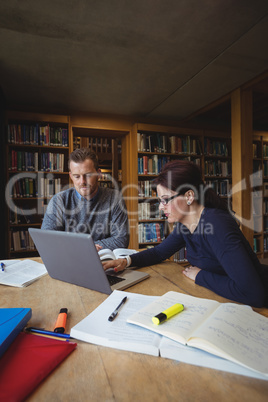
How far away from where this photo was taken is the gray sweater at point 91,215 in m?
1.85

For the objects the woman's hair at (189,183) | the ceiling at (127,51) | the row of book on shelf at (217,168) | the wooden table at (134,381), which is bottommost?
the wooden table at (134,381)

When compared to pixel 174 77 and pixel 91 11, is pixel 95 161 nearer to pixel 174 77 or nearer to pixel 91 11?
pixel 91 11

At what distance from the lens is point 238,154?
3.18m

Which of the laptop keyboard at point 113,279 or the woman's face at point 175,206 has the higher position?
the woman's face at point 175,206

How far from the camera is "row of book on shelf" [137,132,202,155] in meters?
3.95

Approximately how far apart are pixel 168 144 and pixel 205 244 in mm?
3222

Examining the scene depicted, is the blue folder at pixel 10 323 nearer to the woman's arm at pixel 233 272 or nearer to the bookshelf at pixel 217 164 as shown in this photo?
the woman's arm at pixel 233 272

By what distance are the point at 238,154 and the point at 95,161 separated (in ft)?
7.02

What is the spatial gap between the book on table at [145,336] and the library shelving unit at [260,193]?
382 centimetres

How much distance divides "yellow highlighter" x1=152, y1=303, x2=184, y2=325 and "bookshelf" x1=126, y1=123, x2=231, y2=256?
320 centimetres

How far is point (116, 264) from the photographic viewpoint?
115 cm

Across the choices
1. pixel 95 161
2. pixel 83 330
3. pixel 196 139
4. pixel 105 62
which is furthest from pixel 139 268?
pixel 196 139

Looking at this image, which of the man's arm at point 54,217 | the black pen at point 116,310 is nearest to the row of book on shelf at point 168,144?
the man's arm at point 54,217

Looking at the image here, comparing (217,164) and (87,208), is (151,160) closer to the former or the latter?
(217,164)
